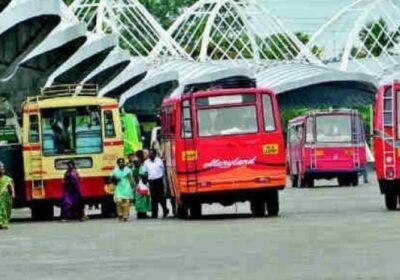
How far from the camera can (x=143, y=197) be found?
33.9 m

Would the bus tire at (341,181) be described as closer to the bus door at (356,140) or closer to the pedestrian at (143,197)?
the bus door at (356,140)

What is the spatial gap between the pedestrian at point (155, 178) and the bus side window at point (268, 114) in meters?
3.88

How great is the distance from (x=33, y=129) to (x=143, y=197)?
273 centimetres

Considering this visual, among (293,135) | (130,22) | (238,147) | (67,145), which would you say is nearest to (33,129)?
(67,145)

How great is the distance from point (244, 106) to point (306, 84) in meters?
63.4

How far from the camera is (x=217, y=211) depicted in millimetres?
36031

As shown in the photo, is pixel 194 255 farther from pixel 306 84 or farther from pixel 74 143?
pixel 306 84

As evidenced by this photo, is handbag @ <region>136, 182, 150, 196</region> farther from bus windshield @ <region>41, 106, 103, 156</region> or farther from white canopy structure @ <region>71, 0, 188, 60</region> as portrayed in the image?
white canopy structure @ <region>71, 0, 188, 60</region>

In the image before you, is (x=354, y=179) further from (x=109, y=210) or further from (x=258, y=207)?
(x=258, y=207)

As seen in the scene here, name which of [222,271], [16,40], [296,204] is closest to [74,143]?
[296,204]

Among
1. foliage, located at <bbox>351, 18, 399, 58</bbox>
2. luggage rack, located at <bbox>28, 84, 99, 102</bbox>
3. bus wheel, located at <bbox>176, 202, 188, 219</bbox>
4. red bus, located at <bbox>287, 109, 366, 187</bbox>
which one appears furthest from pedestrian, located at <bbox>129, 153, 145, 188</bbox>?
foliage, located at <bbox>351, 18, 399, 58</bbox>

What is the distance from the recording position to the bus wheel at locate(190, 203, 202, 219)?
30844 mm

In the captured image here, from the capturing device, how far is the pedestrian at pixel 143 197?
3372 centimetres

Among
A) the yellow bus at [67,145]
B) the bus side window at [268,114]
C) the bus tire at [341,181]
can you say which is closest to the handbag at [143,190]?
the yellow bus at [67,145]
